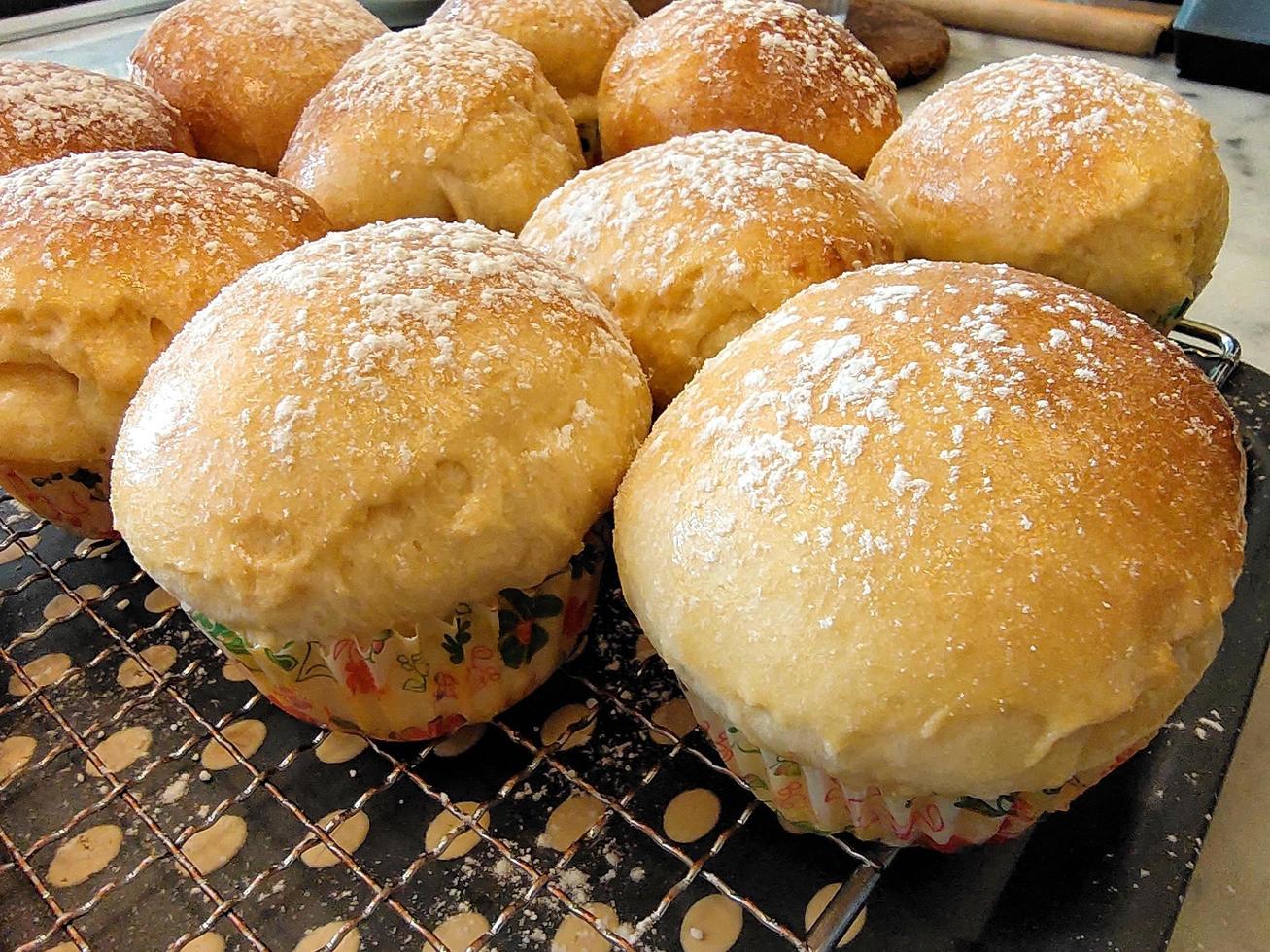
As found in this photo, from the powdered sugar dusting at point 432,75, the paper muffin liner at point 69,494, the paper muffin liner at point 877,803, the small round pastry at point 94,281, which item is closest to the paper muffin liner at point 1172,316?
the paper muffin liner at point 877,803

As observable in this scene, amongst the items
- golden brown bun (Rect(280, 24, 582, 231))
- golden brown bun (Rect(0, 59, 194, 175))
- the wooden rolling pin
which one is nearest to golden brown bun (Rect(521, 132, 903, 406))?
golden brown bun (Rect(280, 24, 582, 231))

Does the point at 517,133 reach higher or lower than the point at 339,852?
higher

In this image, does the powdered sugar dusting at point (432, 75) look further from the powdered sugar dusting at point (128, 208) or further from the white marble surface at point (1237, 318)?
the white marble surface at point (1237, 318)

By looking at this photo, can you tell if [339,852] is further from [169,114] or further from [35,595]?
[169,114]

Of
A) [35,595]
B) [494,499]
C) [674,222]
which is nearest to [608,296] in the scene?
[674,222]

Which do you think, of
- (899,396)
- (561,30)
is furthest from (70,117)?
(899,396)

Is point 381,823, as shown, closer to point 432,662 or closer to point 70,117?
point 432,662

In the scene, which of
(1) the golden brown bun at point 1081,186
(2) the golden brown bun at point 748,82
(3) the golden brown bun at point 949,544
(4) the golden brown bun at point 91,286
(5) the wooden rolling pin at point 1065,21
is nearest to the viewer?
(3) the golden brown bun at point 949,544
